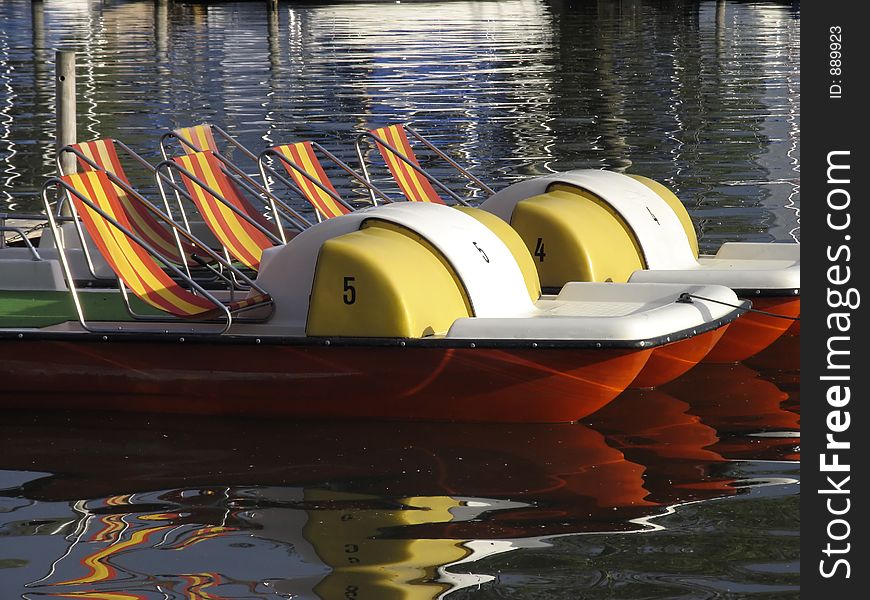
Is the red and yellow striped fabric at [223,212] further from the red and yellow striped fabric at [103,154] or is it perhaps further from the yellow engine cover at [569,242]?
the yellow engine cover at [569,242]

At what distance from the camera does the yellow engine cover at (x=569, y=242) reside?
34.3 ft

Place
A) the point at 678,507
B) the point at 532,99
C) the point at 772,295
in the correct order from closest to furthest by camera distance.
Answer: the point at 678,507 → the point at 772,295 → the point at 532,99

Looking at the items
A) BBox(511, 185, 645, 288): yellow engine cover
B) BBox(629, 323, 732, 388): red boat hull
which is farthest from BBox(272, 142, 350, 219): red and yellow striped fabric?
BBox(629, 323, 732, 388): red boat hull

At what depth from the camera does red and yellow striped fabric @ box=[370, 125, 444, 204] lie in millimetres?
12070

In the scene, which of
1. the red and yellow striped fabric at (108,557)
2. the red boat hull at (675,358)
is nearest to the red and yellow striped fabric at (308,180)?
the red boat hull at (675,358)

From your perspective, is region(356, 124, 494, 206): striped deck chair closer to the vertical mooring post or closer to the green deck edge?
the green deck edge

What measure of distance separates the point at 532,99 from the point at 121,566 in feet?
81.1

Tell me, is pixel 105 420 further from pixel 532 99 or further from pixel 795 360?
pixel 532 99

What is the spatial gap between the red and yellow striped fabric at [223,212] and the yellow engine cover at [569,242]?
5.60ft

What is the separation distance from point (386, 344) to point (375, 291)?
29 cm

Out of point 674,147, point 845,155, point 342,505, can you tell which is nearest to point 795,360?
point 845,155

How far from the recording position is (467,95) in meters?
31.2

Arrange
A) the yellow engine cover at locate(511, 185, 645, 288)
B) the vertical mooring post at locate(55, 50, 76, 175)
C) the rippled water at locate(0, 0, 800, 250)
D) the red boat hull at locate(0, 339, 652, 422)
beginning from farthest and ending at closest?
1. the rippled water at locate(0, 0, 800, 250)
2. the vertical mooring post at locate(55, 50, 76, 175)
3. the yellow engine cover at locate(511, 185, 645, 288)
4. the red boat hull at locate(0, 339, 652, 422)

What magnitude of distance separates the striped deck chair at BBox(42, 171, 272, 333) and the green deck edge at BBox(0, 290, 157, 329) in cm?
30
